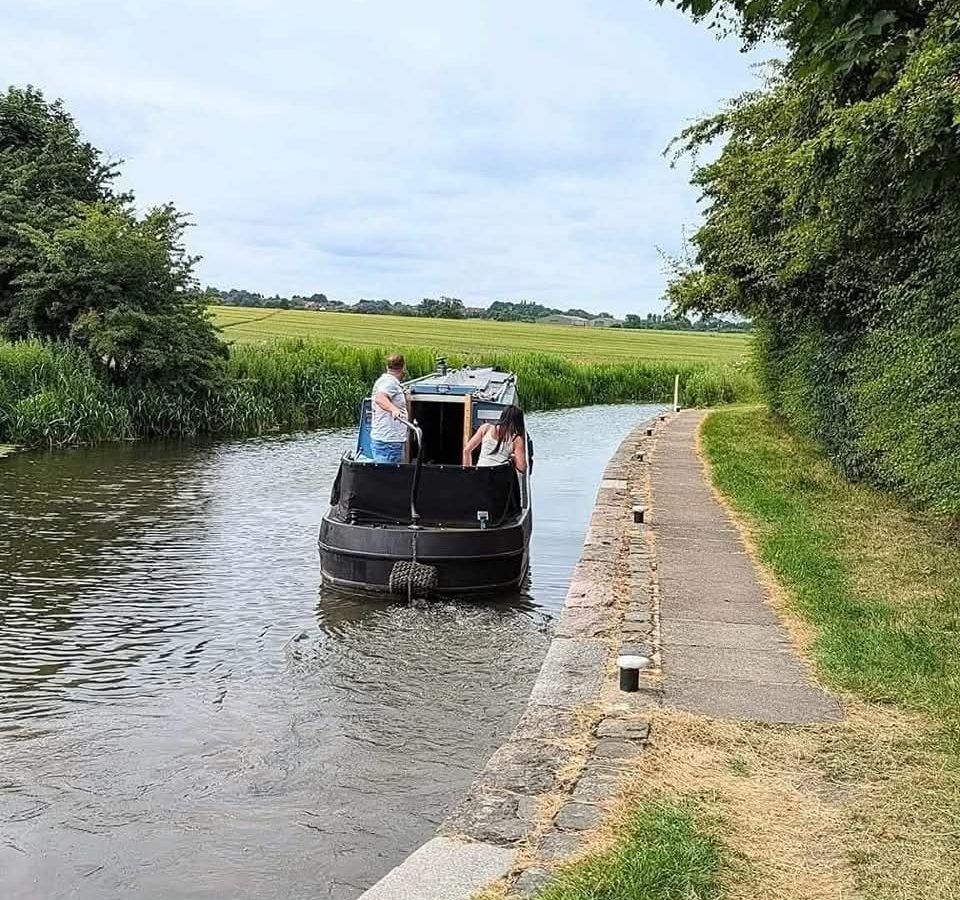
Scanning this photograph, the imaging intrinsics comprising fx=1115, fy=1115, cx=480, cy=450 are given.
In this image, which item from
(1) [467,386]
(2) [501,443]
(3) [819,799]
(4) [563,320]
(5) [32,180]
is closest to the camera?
(3) [819,799]

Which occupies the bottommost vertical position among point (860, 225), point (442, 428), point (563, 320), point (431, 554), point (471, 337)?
point (431, 554)

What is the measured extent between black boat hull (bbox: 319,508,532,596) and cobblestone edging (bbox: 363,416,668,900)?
1.79 m

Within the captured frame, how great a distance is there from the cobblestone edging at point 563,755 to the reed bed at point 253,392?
1777 centimetres

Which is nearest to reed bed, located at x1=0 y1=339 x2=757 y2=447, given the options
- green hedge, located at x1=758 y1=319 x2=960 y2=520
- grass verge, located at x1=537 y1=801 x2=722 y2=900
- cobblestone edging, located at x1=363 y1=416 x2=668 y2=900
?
green hedge, located at x1=758 y1=319 x2=960 y2=520

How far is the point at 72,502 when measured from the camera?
15906 millimetres

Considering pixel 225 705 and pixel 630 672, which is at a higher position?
pixel 630 672

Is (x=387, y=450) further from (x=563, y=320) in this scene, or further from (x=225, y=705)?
(x=563, y=320)

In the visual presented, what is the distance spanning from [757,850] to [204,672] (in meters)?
5.34

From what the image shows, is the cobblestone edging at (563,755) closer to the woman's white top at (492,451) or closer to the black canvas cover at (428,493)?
the black canvas cover at (428,493)

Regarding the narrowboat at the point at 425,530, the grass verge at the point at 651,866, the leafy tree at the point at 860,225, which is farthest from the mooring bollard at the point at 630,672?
the narrowboat at the point at 425,530

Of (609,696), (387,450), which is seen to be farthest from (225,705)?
(387,450)

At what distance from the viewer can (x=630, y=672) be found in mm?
5859

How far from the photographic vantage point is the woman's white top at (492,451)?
11164mm

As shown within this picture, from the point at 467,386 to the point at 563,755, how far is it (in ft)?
27.2
